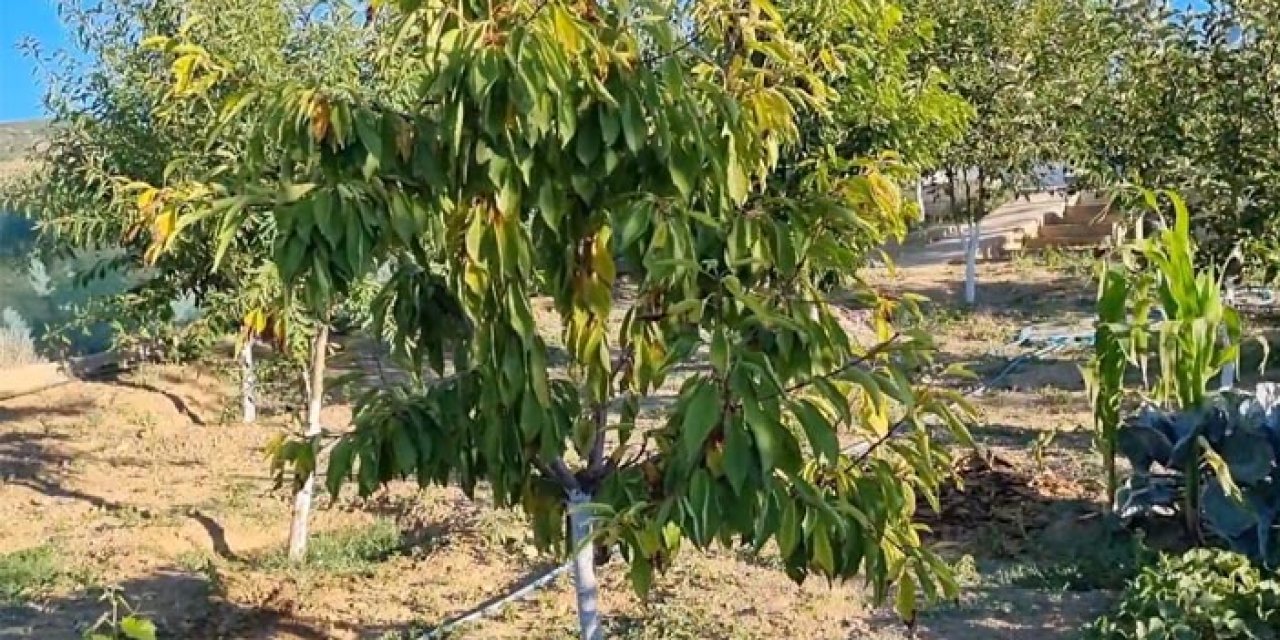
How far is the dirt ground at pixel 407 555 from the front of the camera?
181 inches

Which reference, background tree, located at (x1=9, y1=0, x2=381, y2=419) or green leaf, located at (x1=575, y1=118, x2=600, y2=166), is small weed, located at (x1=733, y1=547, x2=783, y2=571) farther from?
green leaf, located at (x1=575, y1=118, x2=600, y2=166)

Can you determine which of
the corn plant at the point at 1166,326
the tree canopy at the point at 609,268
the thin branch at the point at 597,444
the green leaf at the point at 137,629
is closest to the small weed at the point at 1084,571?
the corn plant at the point at 1166,326

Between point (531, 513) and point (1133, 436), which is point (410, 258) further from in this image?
point (1133, 436)

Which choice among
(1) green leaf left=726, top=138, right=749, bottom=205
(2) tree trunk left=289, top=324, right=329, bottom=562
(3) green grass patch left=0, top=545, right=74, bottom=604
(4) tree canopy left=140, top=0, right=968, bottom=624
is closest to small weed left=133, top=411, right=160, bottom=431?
(3) green grass patch left=0, top=545, right=74, bottom=604

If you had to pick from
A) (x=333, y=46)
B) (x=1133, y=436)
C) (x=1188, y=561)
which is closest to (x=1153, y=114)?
(x=1133, y=436)

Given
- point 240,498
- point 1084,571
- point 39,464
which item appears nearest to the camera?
point 1084,571

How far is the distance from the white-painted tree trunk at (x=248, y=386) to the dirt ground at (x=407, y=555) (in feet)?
0.41

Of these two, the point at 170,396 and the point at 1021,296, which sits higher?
the point at 170,396

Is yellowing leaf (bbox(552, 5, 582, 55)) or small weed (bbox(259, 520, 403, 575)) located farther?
→ small weed (bbox(259, 520, 403, 575))

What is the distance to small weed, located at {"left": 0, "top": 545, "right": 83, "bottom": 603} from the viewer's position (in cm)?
546

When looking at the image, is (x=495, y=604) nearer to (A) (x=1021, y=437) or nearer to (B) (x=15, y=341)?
(A) (x=1021, y=437)

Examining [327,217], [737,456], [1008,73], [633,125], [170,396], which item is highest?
[1008,73]

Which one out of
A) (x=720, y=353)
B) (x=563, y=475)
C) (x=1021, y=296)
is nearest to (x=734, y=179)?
(x=720, y=353)

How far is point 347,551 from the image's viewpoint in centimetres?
595
